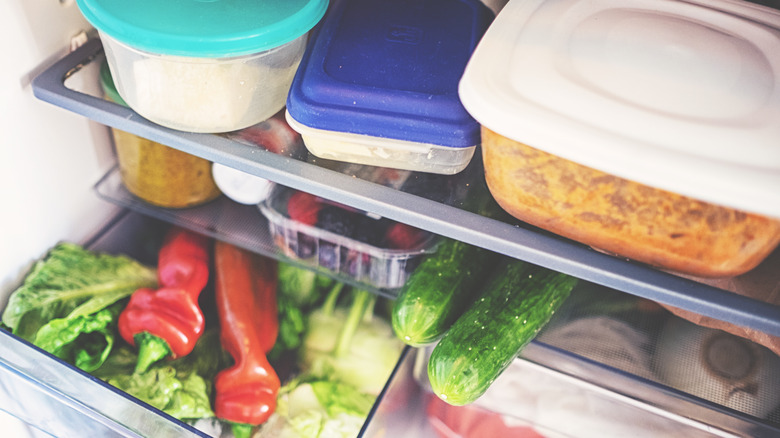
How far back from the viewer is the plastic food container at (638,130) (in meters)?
0.57

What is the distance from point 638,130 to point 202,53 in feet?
1.57

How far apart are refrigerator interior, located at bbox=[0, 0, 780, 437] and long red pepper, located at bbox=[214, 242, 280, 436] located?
3.1 inches

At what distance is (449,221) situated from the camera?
708mm

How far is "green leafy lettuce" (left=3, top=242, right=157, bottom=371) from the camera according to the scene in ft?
3.05

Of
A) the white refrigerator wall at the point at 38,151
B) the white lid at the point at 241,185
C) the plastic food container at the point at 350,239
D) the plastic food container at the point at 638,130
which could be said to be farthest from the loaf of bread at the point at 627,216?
the white refrigerator wall at the point at 38,151

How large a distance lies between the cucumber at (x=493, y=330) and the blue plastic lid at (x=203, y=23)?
0.44m

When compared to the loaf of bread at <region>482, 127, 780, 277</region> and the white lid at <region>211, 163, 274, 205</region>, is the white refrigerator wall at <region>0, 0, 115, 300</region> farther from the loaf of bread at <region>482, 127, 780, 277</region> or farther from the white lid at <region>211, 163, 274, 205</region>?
the loaf of bread at <region>482, 127, 780, 277</region>

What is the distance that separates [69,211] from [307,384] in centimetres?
52

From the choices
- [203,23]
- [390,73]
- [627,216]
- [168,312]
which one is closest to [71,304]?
[168,312]

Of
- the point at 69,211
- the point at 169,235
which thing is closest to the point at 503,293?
the point at 169,235

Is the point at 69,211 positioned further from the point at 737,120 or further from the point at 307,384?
the point at 737,120

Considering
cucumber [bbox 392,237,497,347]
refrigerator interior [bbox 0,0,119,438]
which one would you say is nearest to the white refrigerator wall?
refrigerator interior [bbox 0,0,119,438]

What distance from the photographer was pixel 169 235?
44.4 inches

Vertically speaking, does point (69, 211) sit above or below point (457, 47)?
below
